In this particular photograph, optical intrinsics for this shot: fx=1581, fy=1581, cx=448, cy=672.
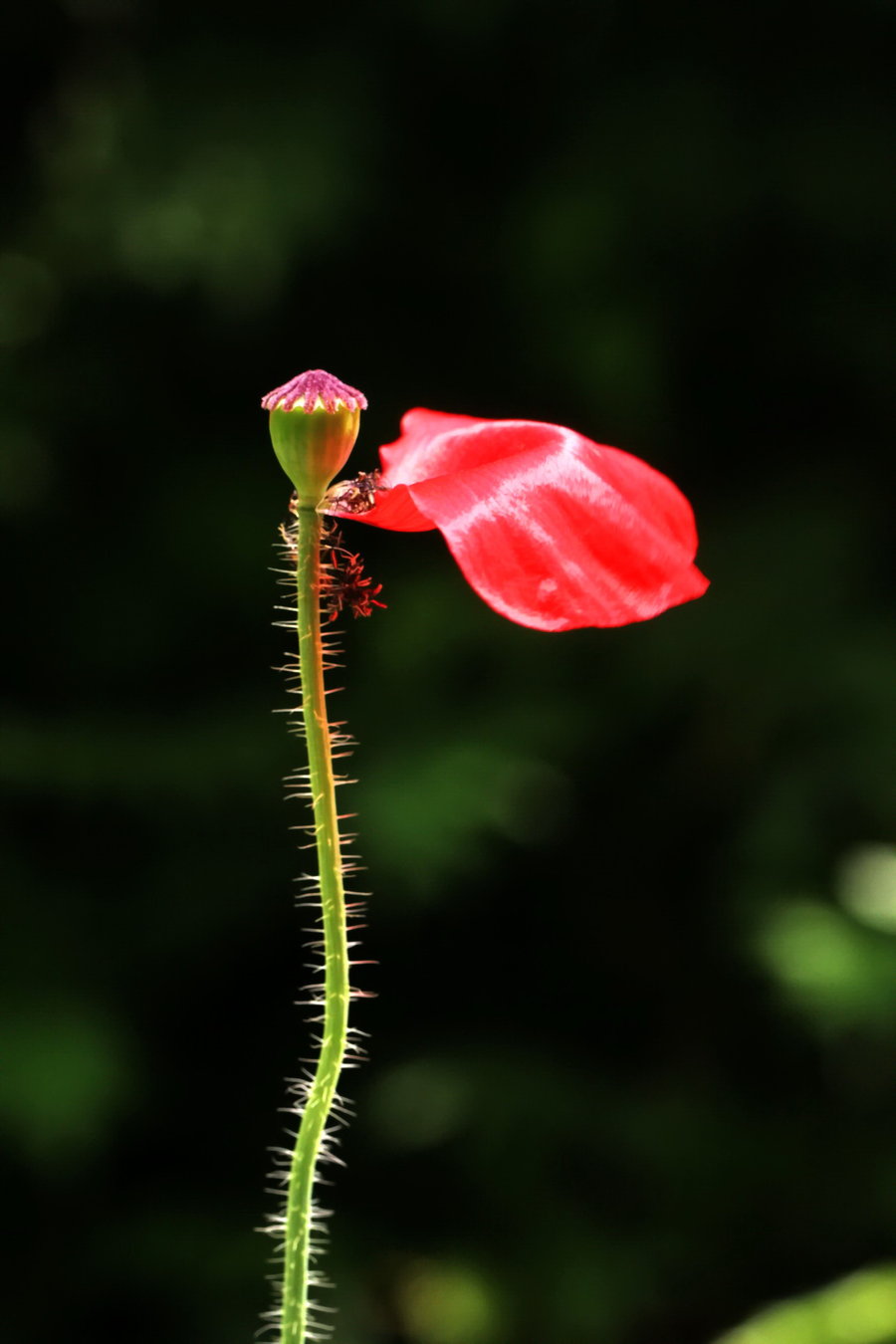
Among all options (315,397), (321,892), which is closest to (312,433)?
(315,397)

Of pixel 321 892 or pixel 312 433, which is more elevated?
pixel 312 433

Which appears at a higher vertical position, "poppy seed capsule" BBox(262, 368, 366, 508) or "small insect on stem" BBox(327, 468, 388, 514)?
"poppy seed capsule" BBox(262, 368, 366, 508)

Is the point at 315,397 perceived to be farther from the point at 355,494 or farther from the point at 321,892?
the point at 321,892

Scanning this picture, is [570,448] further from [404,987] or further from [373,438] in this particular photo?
[404,987]

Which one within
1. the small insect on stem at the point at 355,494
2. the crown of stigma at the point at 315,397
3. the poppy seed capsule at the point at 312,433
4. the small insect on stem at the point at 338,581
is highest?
the crown of stigma at the point at 315,397

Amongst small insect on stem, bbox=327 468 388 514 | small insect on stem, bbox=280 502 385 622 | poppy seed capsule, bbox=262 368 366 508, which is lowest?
small insect on stem, bbox=280 502 385 622
